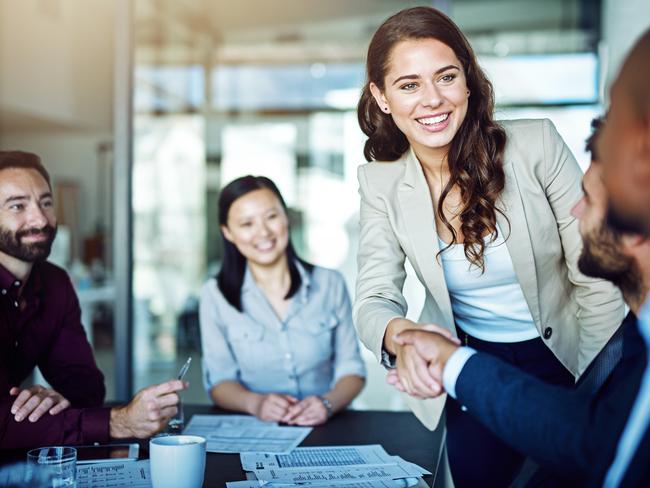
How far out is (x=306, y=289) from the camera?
2.60 m

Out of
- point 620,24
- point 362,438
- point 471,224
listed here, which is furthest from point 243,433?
point 620,24

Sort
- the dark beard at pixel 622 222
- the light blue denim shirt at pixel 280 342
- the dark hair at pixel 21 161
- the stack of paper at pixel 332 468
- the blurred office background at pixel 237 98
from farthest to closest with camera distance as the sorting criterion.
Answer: the blurred office background at pixel 237 98
the light blue denim shirt at pixel 280 342
the dark hair at pixel 21 161
the stack of paper at pixel 332 468
the dark beard at pixel 622 222

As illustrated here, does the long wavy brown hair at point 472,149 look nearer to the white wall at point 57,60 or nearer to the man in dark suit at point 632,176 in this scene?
the man in dark suit at point 632,176

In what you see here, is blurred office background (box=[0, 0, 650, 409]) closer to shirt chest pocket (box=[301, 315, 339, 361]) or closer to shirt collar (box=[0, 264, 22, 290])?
shirt chest pocket (box=[301, 315, 339, 361])

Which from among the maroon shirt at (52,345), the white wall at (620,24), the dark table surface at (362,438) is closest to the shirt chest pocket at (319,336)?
the dark table surface at (362,438)

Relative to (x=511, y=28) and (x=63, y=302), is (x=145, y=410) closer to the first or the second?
(x=63, y=302)

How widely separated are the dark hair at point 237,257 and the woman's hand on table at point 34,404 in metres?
0.88

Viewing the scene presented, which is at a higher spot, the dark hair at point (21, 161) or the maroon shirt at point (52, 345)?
the dark hair at point (21, 161)

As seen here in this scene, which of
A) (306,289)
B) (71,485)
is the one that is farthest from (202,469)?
(306,289)

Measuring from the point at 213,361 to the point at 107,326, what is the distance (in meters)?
2.50

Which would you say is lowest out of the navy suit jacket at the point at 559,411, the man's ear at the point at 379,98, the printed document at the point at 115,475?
the printed document at the point at 115,475

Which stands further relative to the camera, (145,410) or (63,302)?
(63,302)

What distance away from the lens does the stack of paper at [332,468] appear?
54.1 inches

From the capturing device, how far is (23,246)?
6.39ft
